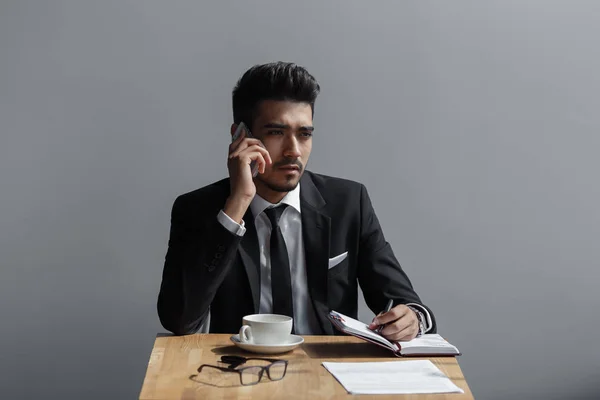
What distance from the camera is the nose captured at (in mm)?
2184

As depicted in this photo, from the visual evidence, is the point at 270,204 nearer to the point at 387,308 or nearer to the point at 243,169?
the point at 243,169

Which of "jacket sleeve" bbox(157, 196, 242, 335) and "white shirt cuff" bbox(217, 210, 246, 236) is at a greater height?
"white shirt cuff" bbox(217, 210, 246, 236)

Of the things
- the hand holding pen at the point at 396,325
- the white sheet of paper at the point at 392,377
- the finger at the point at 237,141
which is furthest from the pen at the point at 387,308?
the finger at the point at 237,141

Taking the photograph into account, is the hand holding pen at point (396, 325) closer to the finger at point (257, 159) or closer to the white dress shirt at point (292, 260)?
the white dress shirt at point (292, 260)

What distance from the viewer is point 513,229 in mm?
2984

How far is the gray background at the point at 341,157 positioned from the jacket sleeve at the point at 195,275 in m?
0.90

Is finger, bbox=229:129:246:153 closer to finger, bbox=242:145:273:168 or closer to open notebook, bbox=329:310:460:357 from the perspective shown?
finger, bbox=242:145:273:168

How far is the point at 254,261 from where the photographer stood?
2145 millimetres

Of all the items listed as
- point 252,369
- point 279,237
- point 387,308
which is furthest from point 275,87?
point 252,369

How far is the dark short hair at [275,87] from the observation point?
230 cm

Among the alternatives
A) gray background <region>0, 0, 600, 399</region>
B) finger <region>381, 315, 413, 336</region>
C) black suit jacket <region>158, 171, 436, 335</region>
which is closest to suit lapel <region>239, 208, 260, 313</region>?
black suit jacket <region>158, 171, 436, 335</region>

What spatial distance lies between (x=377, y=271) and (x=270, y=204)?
16.0 inches

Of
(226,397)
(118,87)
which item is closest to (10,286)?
(118,87)

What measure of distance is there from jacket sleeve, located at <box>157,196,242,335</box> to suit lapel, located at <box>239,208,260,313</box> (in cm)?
15
